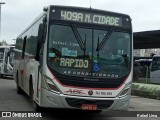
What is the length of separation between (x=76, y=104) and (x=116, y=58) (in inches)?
65.0

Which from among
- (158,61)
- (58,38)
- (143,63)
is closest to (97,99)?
(58,38)

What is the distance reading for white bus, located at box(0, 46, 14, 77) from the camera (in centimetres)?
3447

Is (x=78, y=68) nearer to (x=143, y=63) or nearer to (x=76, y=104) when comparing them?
(x=76, y=104)

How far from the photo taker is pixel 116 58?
1023 centimetres

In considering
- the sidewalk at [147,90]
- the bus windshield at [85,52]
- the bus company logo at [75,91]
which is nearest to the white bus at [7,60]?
the sidewalk at [147,90]

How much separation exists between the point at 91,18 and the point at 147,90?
1059 cm

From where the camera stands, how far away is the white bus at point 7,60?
3447 cm

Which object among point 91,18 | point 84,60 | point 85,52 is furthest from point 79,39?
point 91,18

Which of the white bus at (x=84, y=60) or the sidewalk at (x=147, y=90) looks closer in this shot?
the white bus at (x=84, y=60)

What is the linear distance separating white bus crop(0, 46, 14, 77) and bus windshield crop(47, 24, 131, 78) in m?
24.8

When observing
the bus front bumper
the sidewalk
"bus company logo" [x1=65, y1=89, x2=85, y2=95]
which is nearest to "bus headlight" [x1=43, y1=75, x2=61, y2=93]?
the bus front bumper

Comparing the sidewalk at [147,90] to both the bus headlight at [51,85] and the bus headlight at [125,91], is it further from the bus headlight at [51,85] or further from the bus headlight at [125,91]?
the bus headlight at [51,85]

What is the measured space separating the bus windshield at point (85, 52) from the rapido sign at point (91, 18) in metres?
0.23

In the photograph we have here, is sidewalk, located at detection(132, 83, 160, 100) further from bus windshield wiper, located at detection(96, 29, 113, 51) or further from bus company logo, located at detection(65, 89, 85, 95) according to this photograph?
bus company logo, located at detection(65, 89, 85, 95)
